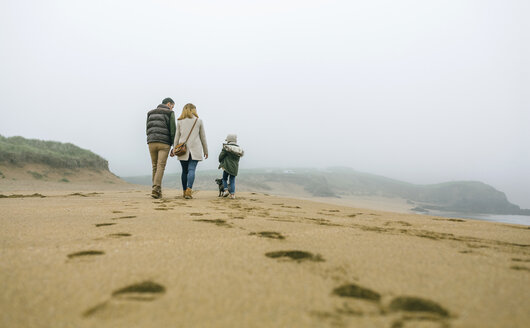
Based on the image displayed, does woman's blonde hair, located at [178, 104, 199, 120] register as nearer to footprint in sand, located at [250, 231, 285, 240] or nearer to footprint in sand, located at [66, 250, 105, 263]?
footprint in sand, located at [250, 231, 285, 240]

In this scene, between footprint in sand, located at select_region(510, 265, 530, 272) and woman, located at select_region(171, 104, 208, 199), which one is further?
woman, located at select_region(171, 104, 208, 199)

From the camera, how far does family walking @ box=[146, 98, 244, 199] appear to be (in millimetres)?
4719

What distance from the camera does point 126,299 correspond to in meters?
0.77

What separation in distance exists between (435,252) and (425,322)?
804 millimetres

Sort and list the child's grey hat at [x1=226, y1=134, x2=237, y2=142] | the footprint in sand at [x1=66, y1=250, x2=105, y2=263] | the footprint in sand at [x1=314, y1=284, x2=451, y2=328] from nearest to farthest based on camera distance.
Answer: the footprint in sand at [x1=314, y1=284, x2=451, y2=328], the footprint in sand at [x1=66, y1=250, x2=105, y2=263], the child's grey hat at [x1=226, y1=134, x2=237, y2=142]

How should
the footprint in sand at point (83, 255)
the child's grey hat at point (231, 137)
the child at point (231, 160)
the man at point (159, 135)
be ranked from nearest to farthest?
the footprint in sand at point (83, 255) → the man at point (159, 135) → the child at point (231, 160) → the child's grey hat at point (231, 137)

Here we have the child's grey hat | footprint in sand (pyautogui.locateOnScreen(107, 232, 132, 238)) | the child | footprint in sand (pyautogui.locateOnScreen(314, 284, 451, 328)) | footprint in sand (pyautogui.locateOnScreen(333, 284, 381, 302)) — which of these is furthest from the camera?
the child's grey hat

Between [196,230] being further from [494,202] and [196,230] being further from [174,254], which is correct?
[494,202]

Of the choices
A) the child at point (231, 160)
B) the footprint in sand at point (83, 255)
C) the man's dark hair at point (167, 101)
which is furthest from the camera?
the child at point (231, 160)

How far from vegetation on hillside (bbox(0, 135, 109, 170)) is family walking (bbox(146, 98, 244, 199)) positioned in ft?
27.1

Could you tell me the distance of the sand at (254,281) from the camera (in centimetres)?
68

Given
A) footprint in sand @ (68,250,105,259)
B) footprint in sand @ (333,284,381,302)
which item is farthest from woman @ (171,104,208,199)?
footprint in sand @ (333,284,381,302)

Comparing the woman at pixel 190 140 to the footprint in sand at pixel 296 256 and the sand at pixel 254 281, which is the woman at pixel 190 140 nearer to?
the sand at pixel 254 281

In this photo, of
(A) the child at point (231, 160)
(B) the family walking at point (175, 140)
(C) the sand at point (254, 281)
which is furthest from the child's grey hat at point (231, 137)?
(C) the sand at point (254, 281)
